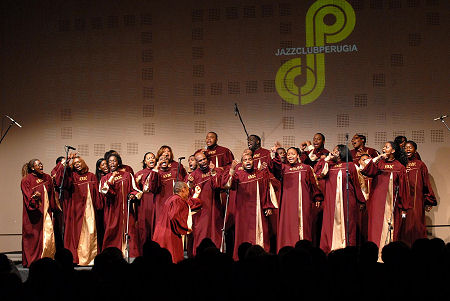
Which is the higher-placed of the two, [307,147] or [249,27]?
[249,27]

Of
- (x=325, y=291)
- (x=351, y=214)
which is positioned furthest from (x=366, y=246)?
(x=351, y=214)

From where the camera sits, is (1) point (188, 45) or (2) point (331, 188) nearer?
(2) point (331, 188)

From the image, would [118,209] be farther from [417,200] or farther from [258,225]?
[417,200]

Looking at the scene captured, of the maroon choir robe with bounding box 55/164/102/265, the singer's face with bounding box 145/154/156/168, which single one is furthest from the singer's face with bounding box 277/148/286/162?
the maroon choir robe with bounding box 55/164/102/265

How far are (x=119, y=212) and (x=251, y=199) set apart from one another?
2311 mm

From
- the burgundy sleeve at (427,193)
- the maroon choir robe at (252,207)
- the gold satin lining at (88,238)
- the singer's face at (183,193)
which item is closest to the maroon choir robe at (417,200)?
the burgundy sleeve at (427,193)

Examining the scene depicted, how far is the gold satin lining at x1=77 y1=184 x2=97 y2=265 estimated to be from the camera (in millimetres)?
9328

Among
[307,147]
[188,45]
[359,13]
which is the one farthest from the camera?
[188,45]

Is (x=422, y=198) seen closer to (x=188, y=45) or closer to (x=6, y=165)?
(x=188, y=45)

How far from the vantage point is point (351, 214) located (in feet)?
28.7

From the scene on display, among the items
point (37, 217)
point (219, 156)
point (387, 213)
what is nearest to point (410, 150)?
point (387, 213)

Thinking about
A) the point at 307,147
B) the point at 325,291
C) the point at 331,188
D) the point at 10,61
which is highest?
the point at 10,61

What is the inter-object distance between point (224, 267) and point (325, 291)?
0.75m

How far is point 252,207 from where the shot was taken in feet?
29.2
